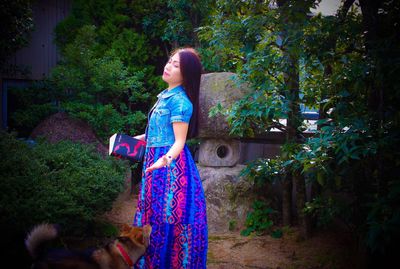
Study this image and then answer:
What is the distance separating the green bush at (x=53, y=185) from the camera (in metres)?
3.13

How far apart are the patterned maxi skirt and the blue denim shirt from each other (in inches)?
3.2

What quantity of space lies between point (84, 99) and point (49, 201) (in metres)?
2.76

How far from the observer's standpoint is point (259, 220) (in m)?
4.92

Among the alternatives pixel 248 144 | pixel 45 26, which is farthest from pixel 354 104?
pixel 45 26

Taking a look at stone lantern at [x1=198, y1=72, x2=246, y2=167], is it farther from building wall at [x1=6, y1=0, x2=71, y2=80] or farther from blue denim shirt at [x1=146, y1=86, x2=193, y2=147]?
building wall at [x1=6, y1=0, x2=71, y2=80]

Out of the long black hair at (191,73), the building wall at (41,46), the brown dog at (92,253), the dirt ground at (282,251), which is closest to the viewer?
the brown dog at (92,253)

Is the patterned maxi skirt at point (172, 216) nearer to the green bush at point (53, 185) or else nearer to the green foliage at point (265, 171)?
the green bush at point (53, 185)

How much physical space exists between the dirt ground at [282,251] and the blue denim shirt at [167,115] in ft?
5.71

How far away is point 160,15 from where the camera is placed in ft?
22.3

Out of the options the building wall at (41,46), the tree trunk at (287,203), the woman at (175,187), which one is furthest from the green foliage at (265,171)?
the building wall at (41,46)

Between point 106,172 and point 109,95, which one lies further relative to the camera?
point 109,95

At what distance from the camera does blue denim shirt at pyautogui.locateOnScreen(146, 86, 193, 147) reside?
2.88 m

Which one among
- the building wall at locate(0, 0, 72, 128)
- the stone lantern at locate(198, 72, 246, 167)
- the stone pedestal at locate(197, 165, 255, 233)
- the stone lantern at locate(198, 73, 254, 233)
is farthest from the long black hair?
the building wall at locate(0, 0, 72, 128)

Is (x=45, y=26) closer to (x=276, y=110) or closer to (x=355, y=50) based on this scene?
(x=276, y=110)
